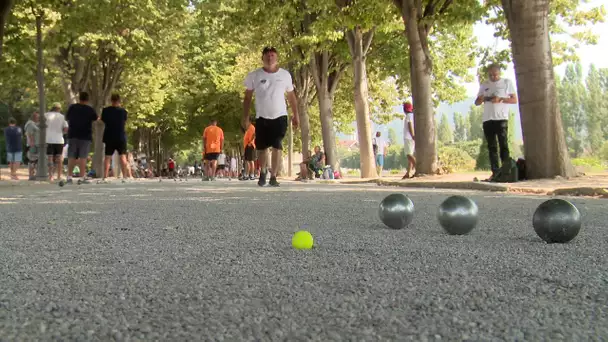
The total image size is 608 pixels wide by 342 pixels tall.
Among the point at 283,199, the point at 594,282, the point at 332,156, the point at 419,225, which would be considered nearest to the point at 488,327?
the point at 594,282

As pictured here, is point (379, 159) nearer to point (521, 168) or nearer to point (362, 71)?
point (362, 71)

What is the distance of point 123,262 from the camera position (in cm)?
379

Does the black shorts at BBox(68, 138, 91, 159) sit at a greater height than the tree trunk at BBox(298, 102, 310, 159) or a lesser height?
lesser

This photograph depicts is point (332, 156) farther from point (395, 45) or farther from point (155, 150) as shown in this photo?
point (155, 150)

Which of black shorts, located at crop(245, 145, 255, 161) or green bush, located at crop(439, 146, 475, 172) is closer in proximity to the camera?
black shorts, located at crop(245, 145, 255, 161)

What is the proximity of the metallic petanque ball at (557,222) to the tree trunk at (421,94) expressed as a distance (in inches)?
462

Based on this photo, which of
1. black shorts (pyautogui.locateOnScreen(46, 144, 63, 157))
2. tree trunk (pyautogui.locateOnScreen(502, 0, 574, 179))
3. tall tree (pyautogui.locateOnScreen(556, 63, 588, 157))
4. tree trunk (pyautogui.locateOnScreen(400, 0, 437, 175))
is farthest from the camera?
tall tree (pyautogui.locateOnScreen(556, 63, 588, 157))

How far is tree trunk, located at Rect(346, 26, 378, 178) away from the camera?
2095cm

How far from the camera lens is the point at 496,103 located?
→ 1244 cm

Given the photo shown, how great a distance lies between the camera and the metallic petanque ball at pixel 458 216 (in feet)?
16.0

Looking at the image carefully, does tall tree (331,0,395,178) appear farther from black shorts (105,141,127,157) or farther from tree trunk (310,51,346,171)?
black shorts (105,141,127,157)

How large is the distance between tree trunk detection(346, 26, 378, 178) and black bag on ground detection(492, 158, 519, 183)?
30.8ft

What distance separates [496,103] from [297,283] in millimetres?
10196

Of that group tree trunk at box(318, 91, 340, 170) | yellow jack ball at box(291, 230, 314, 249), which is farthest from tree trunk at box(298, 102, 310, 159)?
yellow jack ball at box(291, 230, 314, 249)
